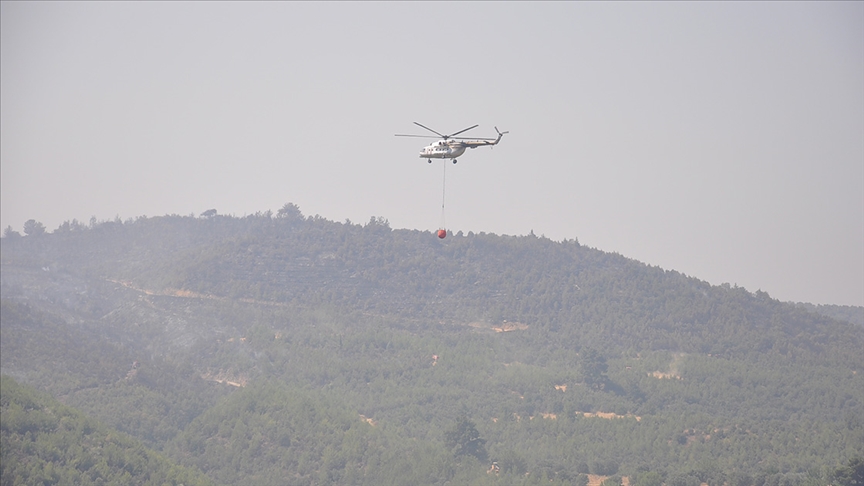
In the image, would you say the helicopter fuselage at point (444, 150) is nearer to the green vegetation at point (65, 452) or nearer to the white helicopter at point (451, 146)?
the white helicopter at point (451, 146)

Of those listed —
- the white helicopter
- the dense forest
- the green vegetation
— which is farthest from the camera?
the dense forest

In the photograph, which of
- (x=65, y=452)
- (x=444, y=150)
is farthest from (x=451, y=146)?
(x=65, y=452)

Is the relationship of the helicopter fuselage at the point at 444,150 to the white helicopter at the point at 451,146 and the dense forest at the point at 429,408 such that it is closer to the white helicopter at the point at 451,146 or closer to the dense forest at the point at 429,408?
the white helicopter at the point at 451,146

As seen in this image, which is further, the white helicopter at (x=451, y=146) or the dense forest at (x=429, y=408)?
the dense forest at (x=429, y=408)

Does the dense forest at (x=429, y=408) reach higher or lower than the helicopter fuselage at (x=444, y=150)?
lower

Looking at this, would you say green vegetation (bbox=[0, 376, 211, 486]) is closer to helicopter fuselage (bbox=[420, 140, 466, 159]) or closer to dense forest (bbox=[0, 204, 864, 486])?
dense forest (bbox=[0, 204, 864, 486])

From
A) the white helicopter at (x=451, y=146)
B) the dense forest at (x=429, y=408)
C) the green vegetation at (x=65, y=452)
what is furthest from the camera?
the dense forest at (x=429, y=408)

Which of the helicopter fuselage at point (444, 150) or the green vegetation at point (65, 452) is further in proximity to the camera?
the green vegetation at point (65, 452)

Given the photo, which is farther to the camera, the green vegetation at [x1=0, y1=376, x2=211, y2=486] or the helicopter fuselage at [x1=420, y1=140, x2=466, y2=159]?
the green vegetation at [x1=0, y1=376, x2=211, y2=486]

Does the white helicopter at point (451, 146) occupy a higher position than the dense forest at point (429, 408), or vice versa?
the white helicopter at point (451, 146)

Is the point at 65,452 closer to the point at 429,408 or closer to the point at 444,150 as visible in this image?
the point at 429,408

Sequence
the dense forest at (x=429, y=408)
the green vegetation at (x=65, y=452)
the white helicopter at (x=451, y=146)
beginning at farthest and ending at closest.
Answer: the dense forest at (x=429, y=408), the green vegetation at (x=65, y=452), the white helicopter at (x=451, y=146)

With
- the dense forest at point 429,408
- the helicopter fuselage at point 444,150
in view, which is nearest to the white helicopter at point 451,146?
the helicopter fuselage at point 444,150

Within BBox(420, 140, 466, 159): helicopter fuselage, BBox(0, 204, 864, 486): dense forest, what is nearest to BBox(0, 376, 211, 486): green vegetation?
BBox(0, 204, 864, 486): dense forest
